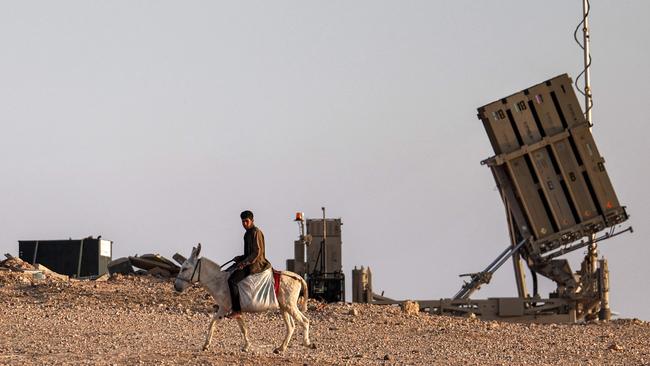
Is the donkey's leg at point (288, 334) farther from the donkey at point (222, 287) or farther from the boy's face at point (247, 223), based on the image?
the boy's face at point (247, 223)

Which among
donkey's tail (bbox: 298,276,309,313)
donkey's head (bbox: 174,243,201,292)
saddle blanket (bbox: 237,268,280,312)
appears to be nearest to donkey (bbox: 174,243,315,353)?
donkey's head (bbox: 174,243,201,292)

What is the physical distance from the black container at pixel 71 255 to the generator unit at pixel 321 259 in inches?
276

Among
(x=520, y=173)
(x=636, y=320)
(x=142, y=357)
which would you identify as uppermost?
(x=520, y=173)

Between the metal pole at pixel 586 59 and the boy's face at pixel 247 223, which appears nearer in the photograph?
the boy's face at pixel 247 223

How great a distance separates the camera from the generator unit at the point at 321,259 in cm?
3303

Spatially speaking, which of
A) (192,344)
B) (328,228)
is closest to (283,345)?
(192,344)

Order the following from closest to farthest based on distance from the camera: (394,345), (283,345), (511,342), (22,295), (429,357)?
(283,345), (429,357), (394,345), (511,342), (22,295)

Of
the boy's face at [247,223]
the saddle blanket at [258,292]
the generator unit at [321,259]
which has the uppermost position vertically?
the generator unit at [321,259]

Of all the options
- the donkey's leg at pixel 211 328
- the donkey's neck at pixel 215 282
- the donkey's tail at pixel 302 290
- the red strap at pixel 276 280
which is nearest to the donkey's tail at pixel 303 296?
the donkey's tail at pixel 302 290

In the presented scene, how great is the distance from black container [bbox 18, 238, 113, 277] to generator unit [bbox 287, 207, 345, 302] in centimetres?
702

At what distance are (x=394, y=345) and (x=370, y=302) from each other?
8.70 metres

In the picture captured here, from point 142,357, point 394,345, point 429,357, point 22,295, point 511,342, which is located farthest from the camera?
point 22,295

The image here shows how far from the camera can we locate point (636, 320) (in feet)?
111

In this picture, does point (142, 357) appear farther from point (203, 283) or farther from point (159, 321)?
point (159, 321)
